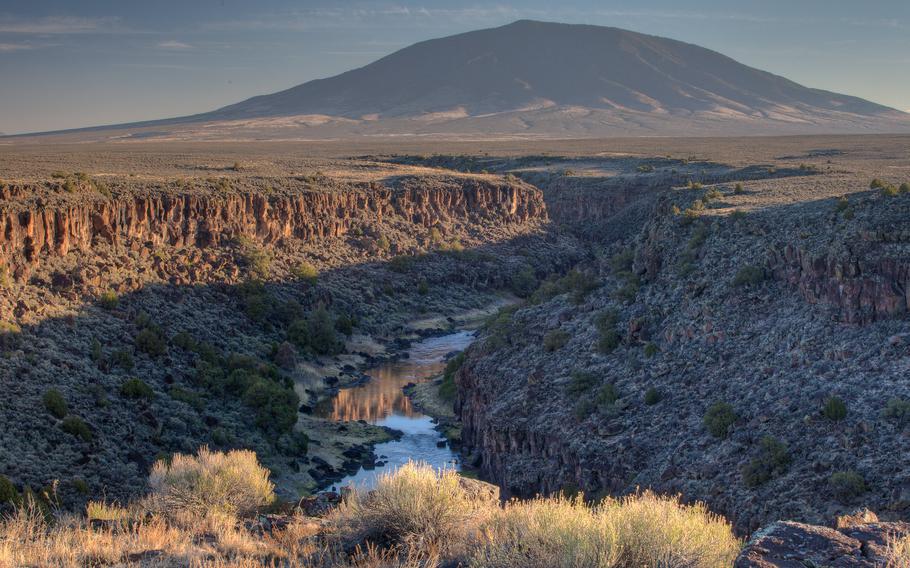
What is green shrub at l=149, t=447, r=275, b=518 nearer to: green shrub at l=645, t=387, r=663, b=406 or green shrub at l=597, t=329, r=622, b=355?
green shrub at l=645, t=387, r=663, b=406

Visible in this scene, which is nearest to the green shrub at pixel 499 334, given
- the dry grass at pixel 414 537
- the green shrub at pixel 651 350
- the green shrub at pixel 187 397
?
the green shrub at pixel 651 350

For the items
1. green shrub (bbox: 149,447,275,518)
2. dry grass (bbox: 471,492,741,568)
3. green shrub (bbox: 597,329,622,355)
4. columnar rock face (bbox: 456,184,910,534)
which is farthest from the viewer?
green shrub (bbox: 597,329,622,355)

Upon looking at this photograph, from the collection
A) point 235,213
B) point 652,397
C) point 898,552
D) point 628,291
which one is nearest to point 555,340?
point 628,291

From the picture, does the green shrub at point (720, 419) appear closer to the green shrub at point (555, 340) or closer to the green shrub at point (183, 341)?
the green shrub at point (555, 340)

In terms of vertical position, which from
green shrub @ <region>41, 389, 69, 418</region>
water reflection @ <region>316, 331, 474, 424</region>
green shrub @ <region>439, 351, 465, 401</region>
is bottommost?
water reflection @ <region>316, 331, 474, 424</region>

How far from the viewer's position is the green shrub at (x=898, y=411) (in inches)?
810

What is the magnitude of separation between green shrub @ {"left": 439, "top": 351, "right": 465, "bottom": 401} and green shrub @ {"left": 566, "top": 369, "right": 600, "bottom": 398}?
33.2 ft

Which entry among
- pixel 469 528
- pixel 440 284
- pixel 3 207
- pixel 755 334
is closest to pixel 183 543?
pixel 469 528

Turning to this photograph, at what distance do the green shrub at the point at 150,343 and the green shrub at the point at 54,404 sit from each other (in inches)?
296

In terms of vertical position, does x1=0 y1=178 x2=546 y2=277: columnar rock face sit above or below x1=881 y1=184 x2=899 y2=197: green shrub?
below

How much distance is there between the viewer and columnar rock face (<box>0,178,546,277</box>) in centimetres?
3897

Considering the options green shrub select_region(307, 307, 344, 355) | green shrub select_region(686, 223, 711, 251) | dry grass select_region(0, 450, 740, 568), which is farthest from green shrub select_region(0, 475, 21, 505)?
green shrub select_region(686, 223, 711, 251)

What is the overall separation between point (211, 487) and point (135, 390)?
15557mm

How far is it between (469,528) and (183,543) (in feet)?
13.0
